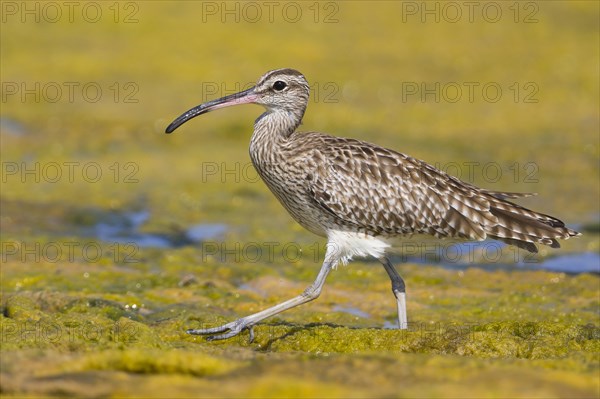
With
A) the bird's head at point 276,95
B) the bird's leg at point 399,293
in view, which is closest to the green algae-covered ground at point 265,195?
the bird's leg at point 399,293

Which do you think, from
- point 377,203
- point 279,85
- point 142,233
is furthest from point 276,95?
point 142,233

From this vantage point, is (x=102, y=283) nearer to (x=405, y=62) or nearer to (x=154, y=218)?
(x=154, y=218)

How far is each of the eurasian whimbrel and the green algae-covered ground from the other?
0.93m

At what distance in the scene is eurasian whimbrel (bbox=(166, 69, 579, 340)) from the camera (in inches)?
389

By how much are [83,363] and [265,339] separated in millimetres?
2642

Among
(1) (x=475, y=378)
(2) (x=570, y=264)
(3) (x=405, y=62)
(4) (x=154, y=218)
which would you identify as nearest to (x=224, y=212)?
(4) (x=154, y=218)

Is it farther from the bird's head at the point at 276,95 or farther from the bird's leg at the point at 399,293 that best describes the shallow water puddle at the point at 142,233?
the bird's leg at the point at 399,293

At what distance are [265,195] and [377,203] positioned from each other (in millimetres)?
7177

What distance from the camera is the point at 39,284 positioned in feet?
38.9

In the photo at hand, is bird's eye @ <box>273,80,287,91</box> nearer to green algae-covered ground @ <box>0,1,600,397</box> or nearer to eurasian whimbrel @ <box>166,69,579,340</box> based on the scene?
eurasian whimbrel @ <box>166,69,579,340</box>

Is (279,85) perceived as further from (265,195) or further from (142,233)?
(265,195)

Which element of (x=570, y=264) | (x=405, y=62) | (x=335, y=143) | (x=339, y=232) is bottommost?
(x=570, y=264)

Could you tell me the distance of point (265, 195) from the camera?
16984mm

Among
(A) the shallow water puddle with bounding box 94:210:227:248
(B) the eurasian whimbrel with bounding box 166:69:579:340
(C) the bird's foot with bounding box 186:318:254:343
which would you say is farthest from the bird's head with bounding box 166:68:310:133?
(A) the shallow water puddle with bounding box 94:210:227:248
